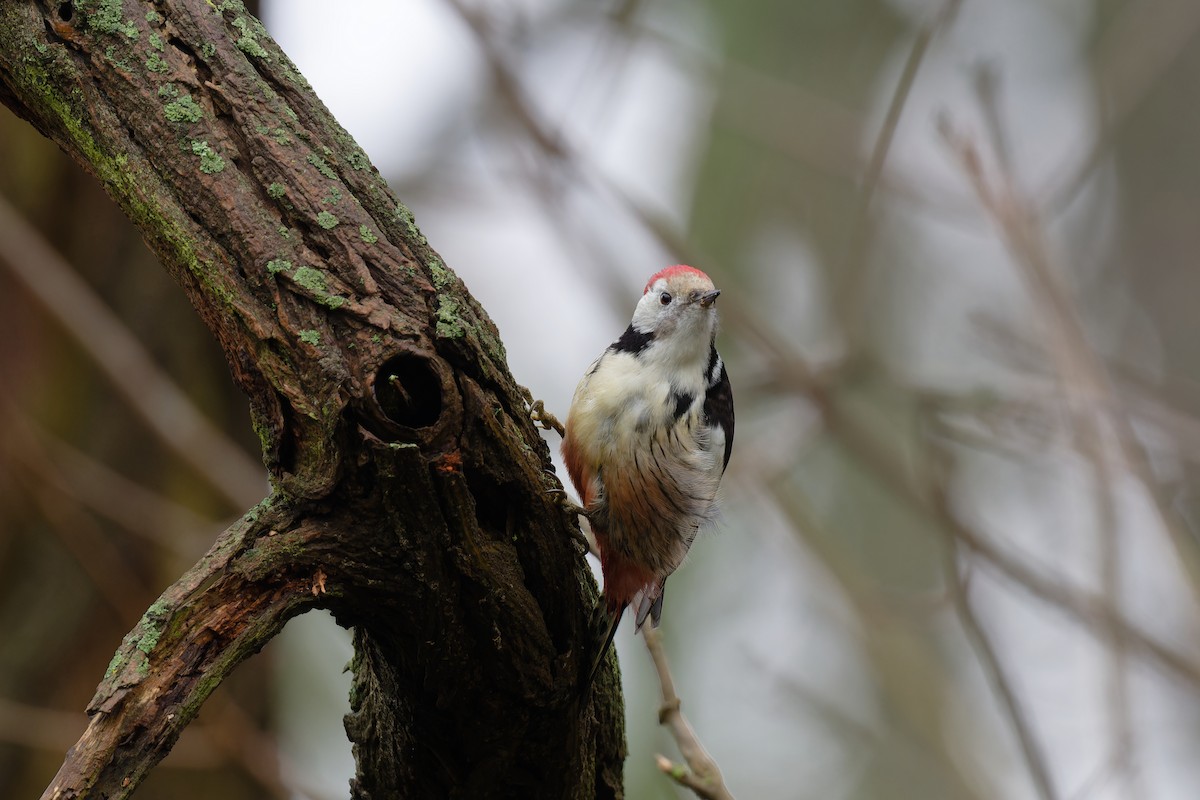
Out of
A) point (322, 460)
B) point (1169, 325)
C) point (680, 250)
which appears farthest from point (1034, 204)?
point (1169, 325)

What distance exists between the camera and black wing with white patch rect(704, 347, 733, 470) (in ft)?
10.7

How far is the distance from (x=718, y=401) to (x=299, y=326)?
70.8 inches

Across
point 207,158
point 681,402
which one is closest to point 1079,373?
point 681,402

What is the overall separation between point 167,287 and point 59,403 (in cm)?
59

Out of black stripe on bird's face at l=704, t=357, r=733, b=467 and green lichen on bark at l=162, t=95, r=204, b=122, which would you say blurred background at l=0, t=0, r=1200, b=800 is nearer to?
black stripe on bird's face at l=704, t=357, r=733, b=467

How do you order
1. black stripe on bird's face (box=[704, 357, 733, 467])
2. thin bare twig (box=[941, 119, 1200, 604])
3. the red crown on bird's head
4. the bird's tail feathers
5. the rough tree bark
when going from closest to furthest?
the rough tree bark, the bird's tail feathers, thin bare twig (box=[941, 119, 1200, 604]), black stripe on bird's face (box=[704, 357, 733, 467]), the red crown on bird's head

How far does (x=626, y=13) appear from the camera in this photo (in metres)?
4.10

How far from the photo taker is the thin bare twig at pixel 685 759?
89.0 inches

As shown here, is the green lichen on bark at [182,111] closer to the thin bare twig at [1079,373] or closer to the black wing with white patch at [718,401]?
the black wing with white patch at [718,401]

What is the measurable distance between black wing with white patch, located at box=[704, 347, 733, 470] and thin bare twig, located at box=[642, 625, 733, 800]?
2.67 ft

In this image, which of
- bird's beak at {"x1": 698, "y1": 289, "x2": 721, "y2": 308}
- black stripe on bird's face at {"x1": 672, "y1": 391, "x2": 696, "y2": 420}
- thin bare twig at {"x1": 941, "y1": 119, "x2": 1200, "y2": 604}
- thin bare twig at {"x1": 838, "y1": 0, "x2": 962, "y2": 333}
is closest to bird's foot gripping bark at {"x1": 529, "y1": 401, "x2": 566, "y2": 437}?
black stripe on bird's face at {"x1": 672, "y1": 391, "x2": 696, "y2": 420}

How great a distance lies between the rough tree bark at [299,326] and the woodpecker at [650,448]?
1.12m

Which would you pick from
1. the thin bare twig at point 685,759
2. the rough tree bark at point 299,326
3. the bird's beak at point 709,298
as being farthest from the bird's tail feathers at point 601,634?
the bird's beak at point 709,298

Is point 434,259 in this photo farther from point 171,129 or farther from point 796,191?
point 796,191
